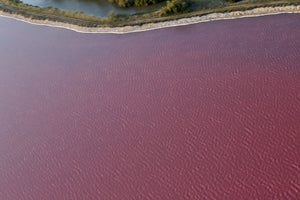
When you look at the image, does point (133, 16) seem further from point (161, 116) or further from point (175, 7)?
point (161, 116)

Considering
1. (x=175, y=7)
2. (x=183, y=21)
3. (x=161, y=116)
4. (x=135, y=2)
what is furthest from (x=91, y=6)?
(x=161, y=116)

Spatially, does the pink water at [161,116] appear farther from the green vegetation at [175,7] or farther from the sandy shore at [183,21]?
the green vegetation at [175,7]

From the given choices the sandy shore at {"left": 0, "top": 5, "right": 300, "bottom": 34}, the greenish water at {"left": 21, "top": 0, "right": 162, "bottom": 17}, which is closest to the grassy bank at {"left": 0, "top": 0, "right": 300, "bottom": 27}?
the sandy shore at {"left": 0, "top": 5, "right": 300, "bottom": 34}

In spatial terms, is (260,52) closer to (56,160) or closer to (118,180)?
(118,180)

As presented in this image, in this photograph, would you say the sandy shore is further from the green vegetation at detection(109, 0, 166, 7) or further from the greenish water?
the green vegetation at detection(109, 0, 166, 7)

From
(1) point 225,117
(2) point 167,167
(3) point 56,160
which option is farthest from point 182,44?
(3) point 56,160
